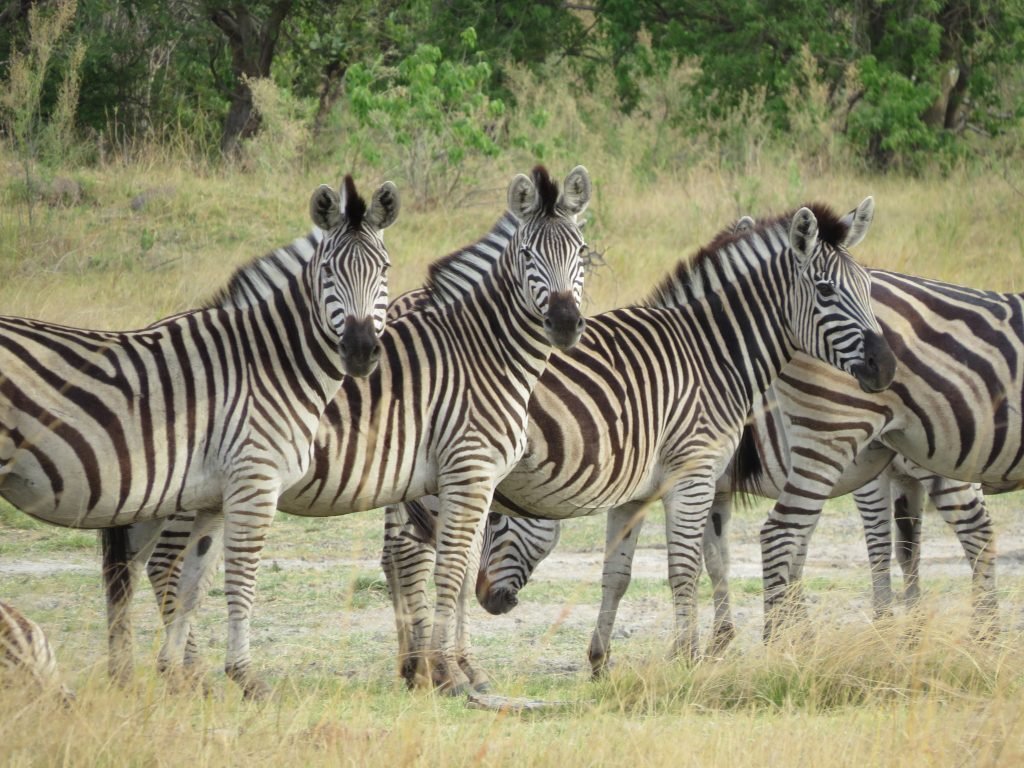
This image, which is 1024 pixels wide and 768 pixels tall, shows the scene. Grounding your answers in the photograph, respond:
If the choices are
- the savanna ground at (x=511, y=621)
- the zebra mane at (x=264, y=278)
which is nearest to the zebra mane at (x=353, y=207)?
the zebra mane at (x=264, y=278)

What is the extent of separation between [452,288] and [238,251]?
7355 millimetres

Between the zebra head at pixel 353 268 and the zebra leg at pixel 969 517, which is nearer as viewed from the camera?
the zebra head at pixel 353 268

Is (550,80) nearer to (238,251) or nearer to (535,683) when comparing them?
(238,251)

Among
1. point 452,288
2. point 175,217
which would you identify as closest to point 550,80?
point 175,217

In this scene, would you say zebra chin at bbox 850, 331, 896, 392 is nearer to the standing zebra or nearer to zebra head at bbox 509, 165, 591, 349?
the standing zebra

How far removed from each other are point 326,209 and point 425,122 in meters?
9.60

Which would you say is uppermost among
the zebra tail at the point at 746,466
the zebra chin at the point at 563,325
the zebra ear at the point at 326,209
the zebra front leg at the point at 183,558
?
the zebra ear at the point at 326,209

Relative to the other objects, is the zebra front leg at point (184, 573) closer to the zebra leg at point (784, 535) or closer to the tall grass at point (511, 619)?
the tall grass at point (511, 619)

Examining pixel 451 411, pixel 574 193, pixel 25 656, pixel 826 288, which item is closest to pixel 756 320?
pixel 826 288

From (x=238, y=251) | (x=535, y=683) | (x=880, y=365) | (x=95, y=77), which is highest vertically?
(x=95, y=77)

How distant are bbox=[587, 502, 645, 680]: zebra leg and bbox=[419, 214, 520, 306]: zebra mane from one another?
126 centimetres

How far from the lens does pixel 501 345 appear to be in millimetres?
6113

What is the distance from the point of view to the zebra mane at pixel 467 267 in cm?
632

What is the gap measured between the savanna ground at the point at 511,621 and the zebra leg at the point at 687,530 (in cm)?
25
